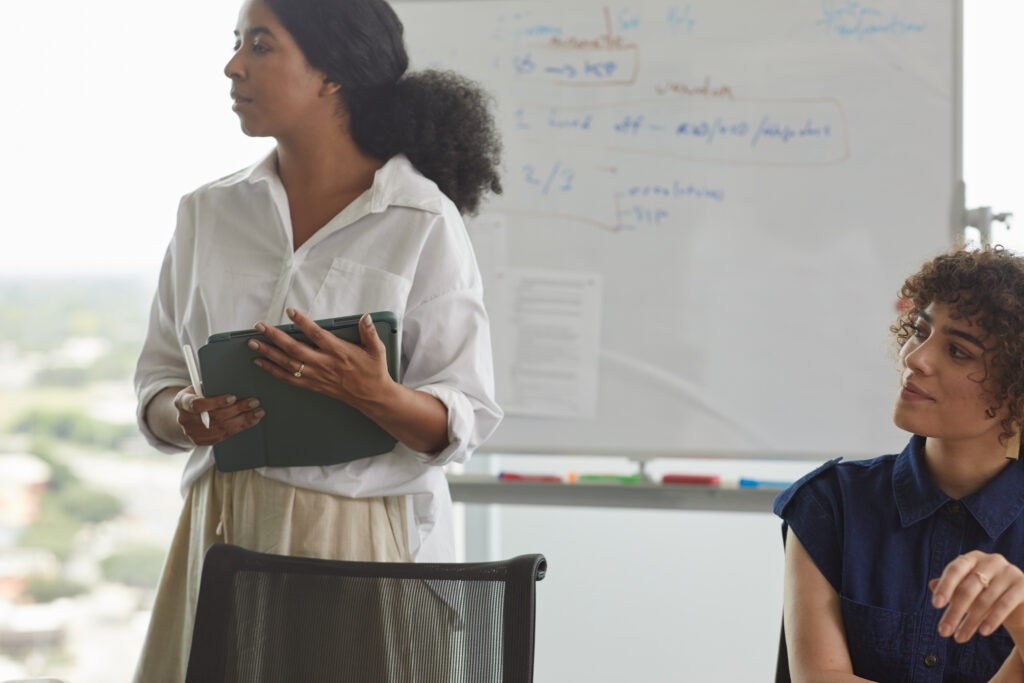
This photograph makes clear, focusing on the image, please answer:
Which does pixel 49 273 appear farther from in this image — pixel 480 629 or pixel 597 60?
pixel 480 629

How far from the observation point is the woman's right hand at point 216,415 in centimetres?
119

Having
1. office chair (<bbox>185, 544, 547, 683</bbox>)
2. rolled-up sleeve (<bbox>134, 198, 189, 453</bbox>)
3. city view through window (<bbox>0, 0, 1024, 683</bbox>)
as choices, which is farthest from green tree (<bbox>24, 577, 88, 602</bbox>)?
office chair (<bbox>185, 544, 547, 683</bbox>)

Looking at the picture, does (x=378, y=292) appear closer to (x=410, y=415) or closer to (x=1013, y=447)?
(x=410, y=415)

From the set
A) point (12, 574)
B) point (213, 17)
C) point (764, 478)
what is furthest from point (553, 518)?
point (12, 574)

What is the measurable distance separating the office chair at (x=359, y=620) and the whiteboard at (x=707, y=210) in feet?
3.29

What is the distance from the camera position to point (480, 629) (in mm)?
1044

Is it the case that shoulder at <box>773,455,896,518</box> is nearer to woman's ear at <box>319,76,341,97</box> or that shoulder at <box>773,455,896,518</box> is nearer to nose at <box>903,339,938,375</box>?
nose at <box>903,339,938,375</box>

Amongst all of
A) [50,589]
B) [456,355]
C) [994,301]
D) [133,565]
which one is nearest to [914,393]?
[994,301]

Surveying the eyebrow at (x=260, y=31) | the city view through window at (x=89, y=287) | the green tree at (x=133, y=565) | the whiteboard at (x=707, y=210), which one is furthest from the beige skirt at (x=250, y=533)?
the green tree at (x=133, y=565)

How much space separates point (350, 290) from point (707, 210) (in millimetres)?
998

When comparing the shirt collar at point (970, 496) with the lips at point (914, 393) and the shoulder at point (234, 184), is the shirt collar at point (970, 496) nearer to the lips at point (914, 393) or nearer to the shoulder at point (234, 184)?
the lips at point (914, 393)

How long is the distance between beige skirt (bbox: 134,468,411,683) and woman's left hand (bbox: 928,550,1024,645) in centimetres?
70

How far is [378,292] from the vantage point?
4.19 ft

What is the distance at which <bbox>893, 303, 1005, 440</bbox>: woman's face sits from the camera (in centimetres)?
113
